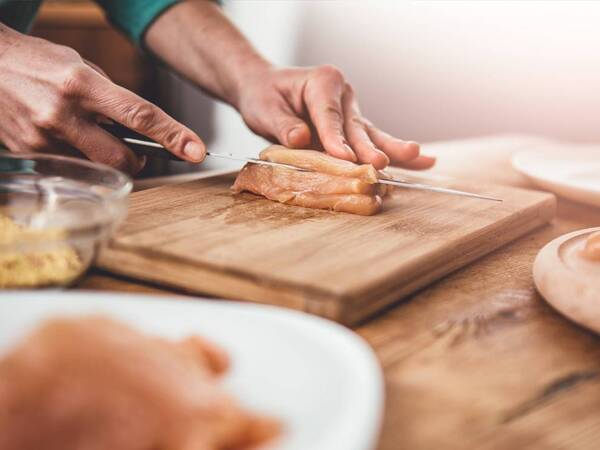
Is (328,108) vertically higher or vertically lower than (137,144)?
higher

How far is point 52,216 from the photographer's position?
33.3 inches

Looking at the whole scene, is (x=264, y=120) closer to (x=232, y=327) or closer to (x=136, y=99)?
(x=136, y=99)

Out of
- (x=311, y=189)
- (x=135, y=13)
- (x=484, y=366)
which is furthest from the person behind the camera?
(x=135, y=13)

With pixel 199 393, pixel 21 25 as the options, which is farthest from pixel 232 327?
pixel 21 25

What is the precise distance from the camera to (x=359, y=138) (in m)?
1.49

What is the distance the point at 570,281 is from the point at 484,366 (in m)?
0.18

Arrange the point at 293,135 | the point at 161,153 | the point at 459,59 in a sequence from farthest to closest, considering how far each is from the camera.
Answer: the point at 459,59 → the point at 293,135 → the point at 161,153

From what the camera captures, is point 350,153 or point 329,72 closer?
point 350,153

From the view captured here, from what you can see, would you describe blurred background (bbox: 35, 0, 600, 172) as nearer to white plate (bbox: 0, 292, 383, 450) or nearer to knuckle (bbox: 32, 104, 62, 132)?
knuckle (bbox: 32, 104, 62, 132)

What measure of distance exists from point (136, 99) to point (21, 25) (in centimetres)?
70

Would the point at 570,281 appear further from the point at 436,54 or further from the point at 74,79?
the point at 436,54

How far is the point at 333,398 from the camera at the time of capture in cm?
56

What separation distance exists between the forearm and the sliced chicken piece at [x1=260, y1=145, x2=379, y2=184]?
456mm

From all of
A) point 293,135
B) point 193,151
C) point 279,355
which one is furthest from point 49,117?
point 279,355
